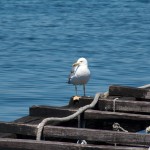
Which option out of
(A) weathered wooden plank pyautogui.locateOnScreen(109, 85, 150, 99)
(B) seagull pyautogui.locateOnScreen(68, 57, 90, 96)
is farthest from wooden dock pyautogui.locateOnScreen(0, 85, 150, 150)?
(B) seagull pyautogui.locateOnScreen(68, 57, 90, 96)

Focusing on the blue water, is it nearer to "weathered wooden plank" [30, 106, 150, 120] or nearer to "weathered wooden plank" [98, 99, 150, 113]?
"weathered wooden plank" [98, 99, 150, 113]

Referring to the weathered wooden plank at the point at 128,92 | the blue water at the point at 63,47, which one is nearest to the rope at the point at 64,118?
the weathered wooden plank at the point at 128,92

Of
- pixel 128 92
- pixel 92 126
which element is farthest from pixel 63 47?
pixel 92 126

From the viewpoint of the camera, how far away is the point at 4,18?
46844mm

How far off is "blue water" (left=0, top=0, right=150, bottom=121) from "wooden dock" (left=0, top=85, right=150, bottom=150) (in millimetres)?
7497

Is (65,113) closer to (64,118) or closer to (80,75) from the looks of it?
(64,118)

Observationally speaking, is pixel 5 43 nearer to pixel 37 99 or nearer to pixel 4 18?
pixel 4 18

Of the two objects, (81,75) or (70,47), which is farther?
(70,47)

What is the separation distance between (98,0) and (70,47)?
2782 centimetres

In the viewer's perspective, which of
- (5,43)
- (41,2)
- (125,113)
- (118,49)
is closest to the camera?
(125,113)

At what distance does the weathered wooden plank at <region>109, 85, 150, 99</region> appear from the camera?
412 inches

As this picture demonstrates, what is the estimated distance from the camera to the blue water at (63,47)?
22.0 m

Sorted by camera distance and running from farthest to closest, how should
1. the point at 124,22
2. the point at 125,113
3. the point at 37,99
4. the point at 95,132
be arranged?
the point at 124,22 < the point at 37,99 < the point at 125,113 < the point at 95,132

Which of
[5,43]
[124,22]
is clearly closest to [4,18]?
[124,22]
